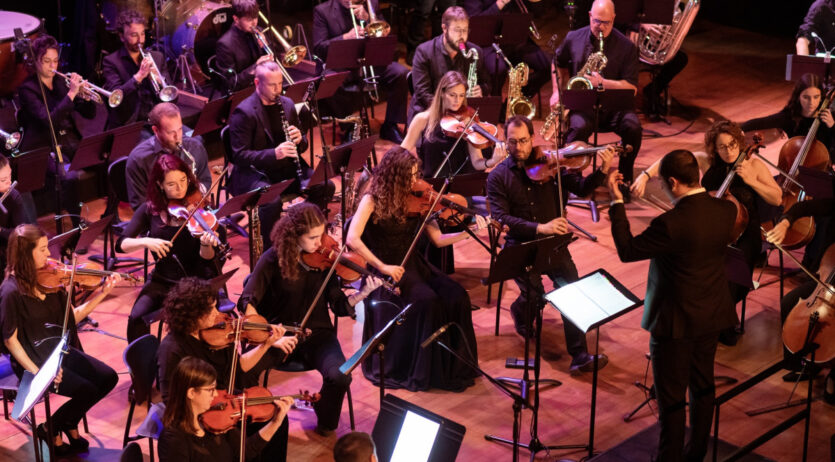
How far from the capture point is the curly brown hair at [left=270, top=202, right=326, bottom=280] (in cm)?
508

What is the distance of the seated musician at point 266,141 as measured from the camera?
6.67 meters

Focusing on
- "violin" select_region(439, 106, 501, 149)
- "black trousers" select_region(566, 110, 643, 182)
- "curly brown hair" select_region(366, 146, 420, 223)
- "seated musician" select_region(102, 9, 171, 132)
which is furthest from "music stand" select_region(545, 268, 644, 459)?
"seated musician" select_region(102, 9, 171, 132)

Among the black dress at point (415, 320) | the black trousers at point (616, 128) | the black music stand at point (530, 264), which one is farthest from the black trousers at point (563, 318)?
the black trousers at point (616, 128)

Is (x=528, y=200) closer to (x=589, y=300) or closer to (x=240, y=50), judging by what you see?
(x=589, y=300)

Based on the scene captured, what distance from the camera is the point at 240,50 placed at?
26.6 feet

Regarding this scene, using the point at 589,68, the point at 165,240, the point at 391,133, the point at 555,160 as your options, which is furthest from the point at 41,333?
the point at 589,68

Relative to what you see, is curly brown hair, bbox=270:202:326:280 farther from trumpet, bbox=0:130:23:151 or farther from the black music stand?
trumpet, bbox=0:130:23:151

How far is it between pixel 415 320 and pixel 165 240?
4.77 ft

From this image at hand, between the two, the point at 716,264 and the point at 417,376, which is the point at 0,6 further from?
the point at 716,264

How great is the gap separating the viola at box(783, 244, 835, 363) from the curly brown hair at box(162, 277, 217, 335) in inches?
117

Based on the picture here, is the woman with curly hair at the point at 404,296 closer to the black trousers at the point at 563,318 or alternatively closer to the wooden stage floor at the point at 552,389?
the wooden stage floor at the point at 552,389

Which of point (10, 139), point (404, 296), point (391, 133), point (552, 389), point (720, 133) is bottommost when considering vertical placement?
point (552, 389)

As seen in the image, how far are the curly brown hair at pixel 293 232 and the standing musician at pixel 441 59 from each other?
2713mm

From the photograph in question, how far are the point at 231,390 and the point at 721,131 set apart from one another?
308 cm
